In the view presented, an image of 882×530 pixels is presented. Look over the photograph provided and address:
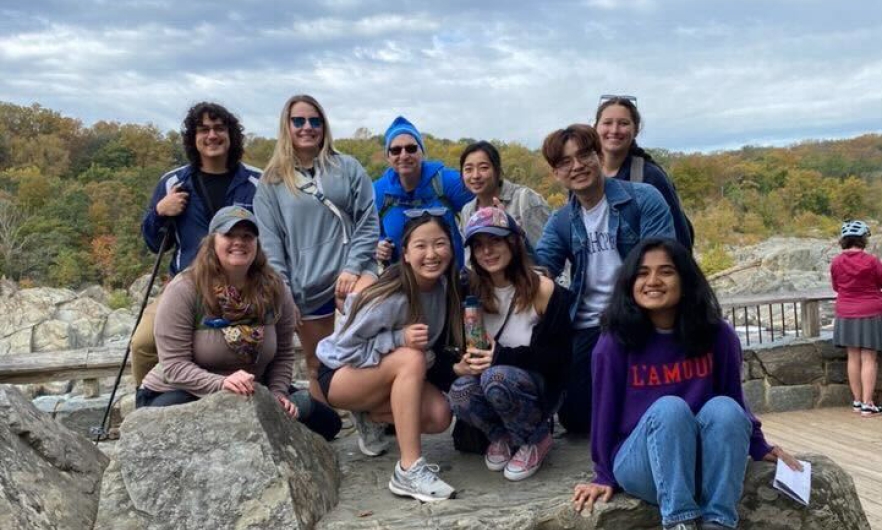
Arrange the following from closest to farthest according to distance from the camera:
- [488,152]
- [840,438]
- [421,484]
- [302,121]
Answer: [421,484] < [302,121] < [488,152] < [840,438]

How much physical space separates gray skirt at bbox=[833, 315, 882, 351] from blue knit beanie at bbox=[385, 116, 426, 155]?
3934mm

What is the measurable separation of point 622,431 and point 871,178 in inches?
1419

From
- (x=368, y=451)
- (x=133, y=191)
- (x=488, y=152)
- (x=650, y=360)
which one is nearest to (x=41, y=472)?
(x=368, y=451)

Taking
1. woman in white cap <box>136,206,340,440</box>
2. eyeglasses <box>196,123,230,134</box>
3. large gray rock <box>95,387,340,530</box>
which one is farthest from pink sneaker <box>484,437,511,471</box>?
eyeglasses <box>196,123,230,134</box>

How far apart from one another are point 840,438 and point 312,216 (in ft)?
13.3

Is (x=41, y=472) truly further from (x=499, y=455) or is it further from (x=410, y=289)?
(x=499, y=455)

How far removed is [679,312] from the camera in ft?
7.81

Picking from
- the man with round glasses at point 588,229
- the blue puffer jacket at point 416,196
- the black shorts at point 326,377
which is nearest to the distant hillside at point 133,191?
the blue puffer jacket at point 416,196

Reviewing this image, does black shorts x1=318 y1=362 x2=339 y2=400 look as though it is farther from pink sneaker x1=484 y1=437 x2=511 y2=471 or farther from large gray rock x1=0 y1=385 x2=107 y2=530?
large gray rock x1=0 y1=385 x2=107 y2=530

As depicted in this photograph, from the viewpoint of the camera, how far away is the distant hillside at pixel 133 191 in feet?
74.8

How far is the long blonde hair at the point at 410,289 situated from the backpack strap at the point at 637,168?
82cm

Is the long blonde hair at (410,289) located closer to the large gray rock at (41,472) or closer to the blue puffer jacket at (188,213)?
the blue puffer jacket at (188,213)

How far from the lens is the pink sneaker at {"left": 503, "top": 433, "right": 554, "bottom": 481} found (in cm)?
270

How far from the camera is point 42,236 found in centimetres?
2336
